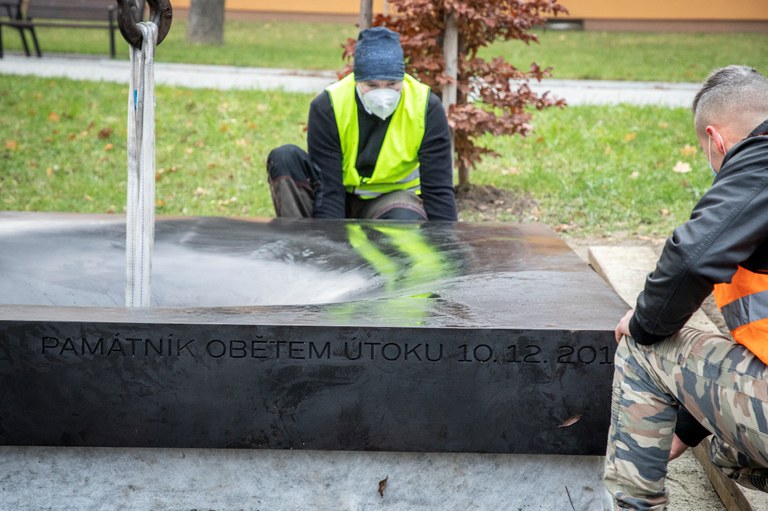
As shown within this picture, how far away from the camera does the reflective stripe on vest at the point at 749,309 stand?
2.12 metres

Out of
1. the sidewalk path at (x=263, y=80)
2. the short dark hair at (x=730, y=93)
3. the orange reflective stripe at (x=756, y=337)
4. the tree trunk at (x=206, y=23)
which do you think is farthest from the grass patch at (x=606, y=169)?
the tree trunk at (x=206, y=23)

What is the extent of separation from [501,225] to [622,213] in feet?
9.12

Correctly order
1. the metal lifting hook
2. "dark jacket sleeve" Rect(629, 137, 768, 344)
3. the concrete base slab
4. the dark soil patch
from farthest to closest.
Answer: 1. the dark soil patch
2. the metal lifting hook
3. the concrete base slab
4. "dark jacket sleeve" Rect(629, 137, 768, 344)

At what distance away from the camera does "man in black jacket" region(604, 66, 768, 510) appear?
2.06 m

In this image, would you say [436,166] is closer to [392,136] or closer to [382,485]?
[392,136]

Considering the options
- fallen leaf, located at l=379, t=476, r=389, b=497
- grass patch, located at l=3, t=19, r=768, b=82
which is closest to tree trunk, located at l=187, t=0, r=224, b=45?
grass patch, located at l=3, t=19, r=768, b=82

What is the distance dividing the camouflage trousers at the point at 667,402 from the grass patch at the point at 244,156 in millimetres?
3926

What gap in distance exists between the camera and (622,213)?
21.3ft

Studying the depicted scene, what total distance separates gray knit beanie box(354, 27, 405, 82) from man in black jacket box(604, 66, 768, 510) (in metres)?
1.92

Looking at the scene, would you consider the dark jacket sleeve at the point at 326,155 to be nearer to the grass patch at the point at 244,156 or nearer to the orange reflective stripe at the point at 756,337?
the grass patch at the point at 244,156

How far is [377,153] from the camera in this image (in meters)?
4.45

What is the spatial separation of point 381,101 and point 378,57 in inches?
7.6

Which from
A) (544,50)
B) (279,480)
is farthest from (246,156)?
(544,50)

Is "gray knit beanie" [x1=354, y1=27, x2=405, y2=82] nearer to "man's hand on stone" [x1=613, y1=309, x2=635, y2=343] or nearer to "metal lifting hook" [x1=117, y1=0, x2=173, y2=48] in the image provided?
"metal lifting hook" [x1=117, y1=0, x2=173, y2=48]
